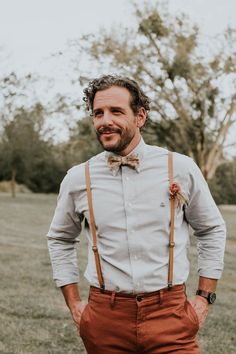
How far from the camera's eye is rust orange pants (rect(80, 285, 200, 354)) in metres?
2.80

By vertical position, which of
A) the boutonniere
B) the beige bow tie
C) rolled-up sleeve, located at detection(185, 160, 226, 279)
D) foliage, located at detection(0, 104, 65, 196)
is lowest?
rolled-up sleeve, located at detection(185, 160, 226, 279)

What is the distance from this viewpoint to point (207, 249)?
10.2 ft

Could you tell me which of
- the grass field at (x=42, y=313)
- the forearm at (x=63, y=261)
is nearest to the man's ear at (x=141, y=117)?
the forearm at (x=63, y=261)

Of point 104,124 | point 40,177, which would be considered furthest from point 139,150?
point 40,177

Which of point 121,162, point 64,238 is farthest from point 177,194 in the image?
point 64,238

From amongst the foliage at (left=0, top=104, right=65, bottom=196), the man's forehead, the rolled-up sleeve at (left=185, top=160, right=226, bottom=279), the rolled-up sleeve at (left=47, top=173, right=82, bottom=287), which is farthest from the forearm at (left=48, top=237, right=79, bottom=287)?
the foliage at (left=0, top=104, right=65, bottom=196)

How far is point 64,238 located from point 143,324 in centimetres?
69

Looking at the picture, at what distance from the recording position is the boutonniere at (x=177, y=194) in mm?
2904

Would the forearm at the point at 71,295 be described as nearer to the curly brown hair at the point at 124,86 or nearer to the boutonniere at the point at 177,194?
the boutonniere at the point at 177,194

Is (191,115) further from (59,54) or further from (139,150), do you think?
(139,150)

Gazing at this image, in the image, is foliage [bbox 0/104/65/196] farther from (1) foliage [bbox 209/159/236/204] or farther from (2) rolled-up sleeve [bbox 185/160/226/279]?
(2) rolled-up sleeve [bbox 185/160/226/279]

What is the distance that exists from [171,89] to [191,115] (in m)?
1.31

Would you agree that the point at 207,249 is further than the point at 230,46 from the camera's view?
No

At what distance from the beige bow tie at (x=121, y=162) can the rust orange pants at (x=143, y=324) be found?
579 millimetres
